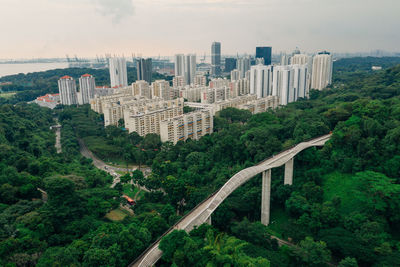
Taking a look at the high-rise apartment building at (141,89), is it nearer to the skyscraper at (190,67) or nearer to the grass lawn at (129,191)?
the skyscraper at (190,67)

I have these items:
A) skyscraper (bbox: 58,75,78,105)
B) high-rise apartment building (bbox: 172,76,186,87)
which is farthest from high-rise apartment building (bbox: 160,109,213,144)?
skyscraper (bbox: 58,75,78,105)

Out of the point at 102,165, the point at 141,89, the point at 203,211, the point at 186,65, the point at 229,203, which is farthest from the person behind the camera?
the point at 186,65

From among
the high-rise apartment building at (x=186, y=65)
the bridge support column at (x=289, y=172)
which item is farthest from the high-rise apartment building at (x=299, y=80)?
the high-rise apartment building at (x=186, y=65)

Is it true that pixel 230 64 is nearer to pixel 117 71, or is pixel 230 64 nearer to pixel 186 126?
pixel 117 71

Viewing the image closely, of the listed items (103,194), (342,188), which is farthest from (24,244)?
(342,188)

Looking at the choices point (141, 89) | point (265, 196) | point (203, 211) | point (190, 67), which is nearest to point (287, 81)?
point (141, 89)

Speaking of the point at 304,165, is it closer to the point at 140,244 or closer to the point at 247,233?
the point at 247,233

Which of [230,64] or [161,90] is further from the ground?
[230,64]
